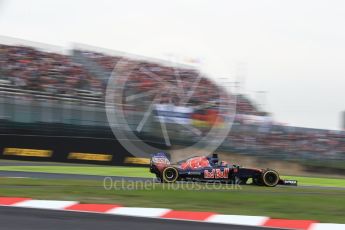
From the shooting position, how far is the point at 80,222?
4.79 metres

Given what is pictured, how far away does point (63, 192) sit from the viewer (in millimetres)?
7445

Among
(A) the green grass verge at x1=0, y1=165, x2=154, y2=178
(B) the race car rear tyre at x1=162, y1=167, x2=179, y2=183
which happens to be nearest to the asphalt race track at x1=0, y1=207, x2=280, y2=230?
(B) the race car rear tyre at x1=162, y1=167, x2=179, y2=183

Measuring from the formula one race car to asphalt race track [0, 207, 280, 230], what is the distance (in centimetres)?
580

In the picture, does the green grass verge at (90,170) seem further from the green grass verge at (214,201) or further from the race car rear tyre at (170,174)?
the green grass verge at (214,201)

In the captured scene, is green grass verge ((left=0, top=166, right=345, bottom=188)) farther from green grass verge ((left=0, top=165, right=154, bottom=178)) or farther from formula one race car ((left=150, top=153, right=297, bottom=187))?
formula one race car ((left=150, top=153, right=297, bottom=187))

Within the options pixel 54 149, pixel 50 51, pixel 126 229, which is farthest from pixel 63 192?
pixel 50 51

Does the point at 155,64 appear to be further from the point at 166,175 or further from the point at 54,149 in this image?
the point at 166,175

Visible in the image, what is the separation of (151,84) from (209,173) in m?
8.94

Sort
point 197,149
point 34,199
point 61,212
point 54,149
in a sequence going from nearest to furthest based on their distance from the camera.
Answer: point 61,212 < point 34,199 < point 54,149 < point 197,149

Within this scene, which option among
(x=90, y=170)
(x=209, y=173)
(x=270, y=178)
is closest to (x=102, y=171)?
(x=90, y=170)

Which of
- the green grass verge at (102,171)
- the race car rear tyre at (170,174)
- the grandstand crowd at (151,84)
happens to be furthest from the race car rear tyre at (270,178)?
the grandstand crowd at (151,84)

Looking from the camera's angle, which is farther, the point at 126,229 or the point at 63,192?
→ the point at 63,192

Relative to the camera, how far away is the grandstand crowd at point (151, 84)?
1822 cm

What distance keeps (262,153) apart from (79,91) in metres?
7.31
